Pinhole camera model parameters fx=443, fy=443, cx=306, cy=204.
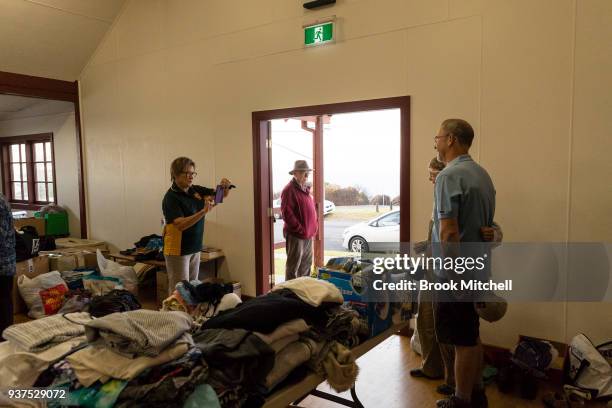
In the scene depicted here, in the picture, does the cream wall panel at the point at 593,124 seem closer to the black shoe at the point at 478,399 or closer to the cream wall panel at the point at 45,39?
the black shoe at the point at 478,399

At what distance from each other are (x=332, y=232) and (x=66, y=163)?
4.52m

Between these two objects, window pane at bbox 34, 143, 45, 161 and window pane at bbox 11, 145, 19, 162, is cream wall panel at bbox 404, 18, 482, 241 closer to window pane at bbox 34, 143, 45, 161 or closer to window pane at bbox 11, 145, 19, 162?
window pane at bbox 34, 143, 45, 161

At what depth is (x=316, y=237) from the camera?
5312 mm

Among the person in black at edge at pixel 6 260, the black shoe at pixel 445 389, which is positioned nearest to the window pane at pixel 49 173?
the person in black at edge at pixel 6 260

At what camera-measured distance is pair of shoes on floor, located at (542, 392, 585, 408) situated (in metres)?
2.68

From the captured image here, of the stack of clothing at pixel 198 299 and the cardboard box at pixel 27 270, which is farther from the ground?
the stack of clothing at pixel 198 299

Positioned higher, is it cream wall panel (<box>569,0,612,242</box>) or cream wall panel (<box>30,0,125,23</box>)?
cream wall panel (<box>30,0,125,23</box>)

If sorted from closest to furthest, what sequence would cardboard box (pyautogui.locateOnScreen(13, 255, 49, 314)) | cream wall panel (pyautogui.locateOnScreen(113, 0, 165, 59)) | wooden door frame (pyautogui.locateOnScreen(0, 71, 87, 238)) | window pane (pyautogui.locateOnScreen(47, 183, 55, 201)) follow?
1. cardboard box (pyautogui.locateOnScreen(13, 255, 49, 314))
2. cream wall panel (pyautogui.locateOnScreen(113, 0, 165, 59))
3. wooden door frame (pyautogui.locateOnScreen(0, 71, 87, 238))
4. window pane (pyautogui.locateOnScreen(47, 183, 55, 201))

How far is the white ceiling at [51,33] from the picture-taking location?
17.0 feet

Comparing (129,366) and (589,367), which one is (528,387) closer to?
(589,367)

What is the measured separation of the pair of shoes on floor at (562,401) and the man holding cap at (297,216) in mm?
2511

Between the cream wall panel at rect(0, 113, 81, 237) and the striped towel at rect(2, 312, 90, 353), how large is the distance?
5.73 m

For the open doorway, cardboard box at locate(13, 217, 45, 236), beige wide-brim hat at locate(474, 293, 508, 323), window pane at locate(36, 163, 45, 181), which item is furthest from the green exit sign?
window pane at locate(36, 163, 45, 181)

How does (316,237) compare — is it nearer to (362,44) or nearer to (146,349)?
(362,44)
